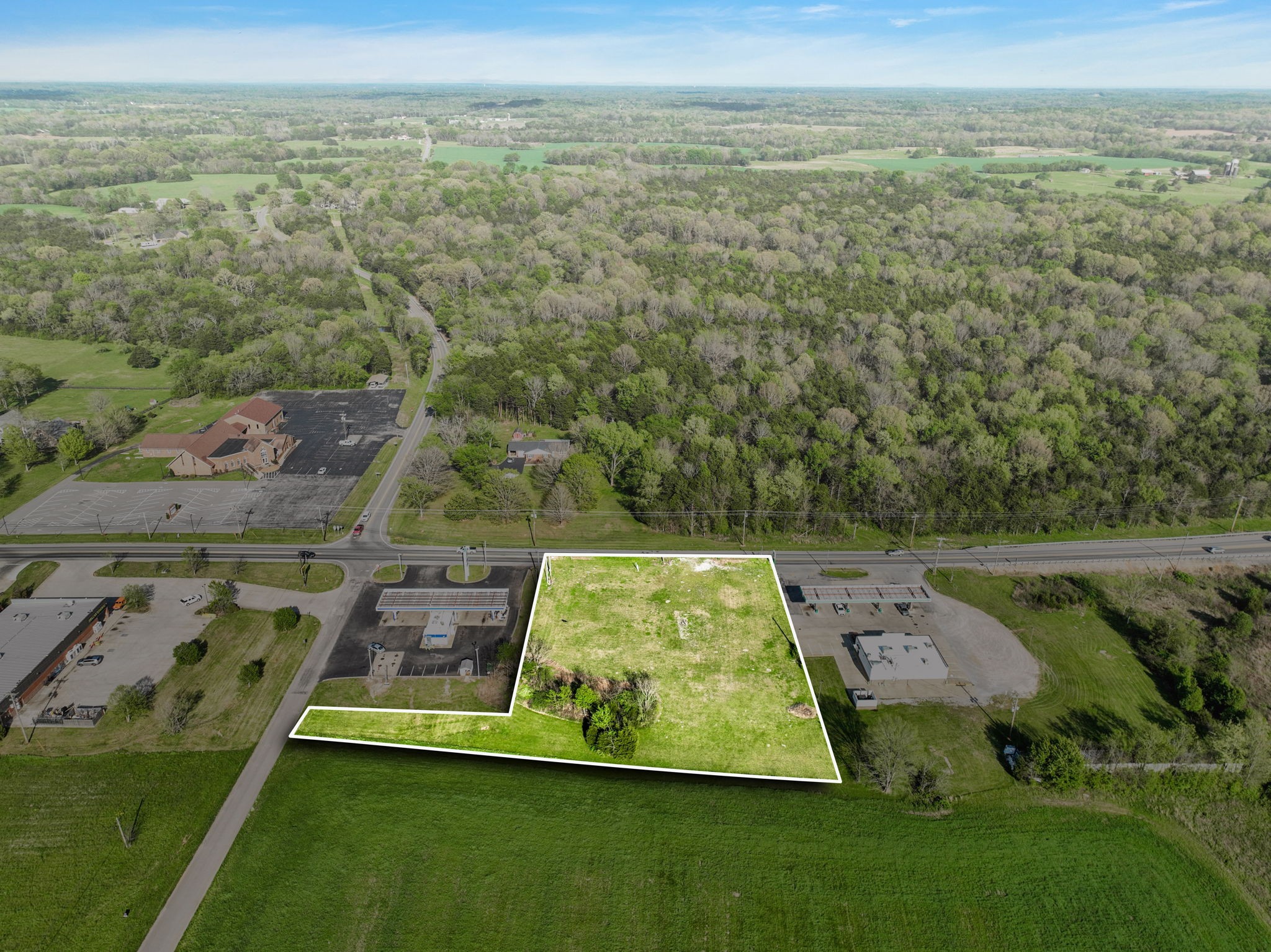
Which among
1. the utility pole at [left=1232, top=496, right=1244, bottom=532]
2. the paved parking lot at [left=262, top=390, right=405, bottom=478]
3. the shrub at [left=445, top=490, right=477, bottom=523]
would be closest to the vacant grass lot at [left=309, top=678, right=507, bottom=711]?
the shrub at [left=445, top=490, right=477, bottom=523]

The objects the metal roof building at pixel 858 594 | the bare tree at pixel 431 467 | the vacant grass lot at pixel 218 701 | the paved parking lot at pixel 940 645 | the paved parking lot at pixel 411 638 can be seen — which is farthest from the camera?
the bare tree at pixel 431 467

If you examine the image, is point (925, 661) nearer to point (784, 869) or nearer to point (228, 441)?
point (784, 869)

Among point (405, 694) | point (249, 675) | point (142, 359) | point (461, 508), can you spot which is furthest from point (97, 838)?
point (142, 359)

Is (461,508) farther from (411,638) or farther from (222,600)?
(222,600)

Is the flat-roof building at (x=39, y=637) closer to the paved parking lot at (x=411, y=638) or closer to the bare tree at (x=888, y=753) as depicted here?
the paved parking lot at (x=411, y=638)

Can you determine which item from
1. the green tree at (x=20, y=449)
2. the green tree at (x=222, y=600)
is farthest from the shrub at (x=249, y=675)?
the green tree at (x=20, y=449)

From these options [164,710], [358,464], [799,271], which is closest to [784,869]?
[164,710]
